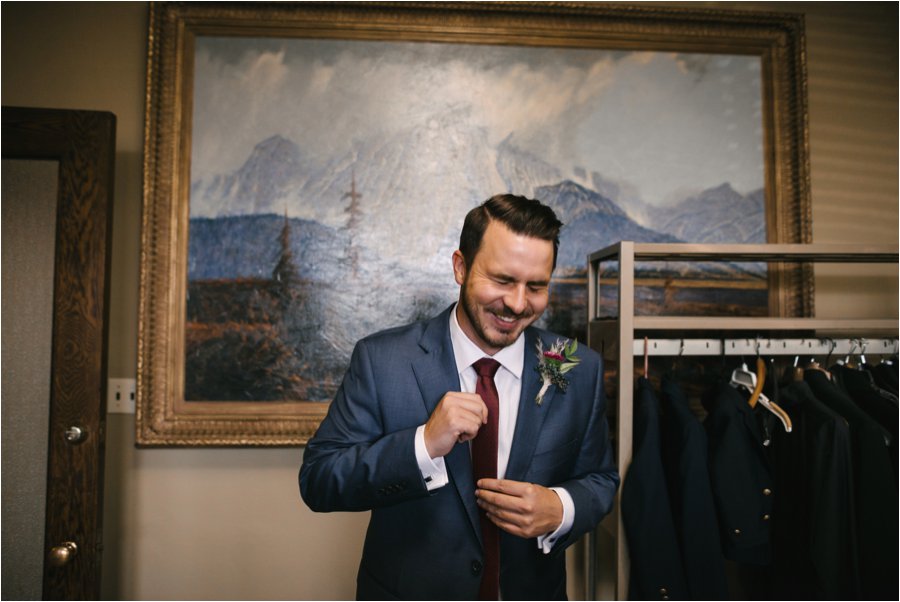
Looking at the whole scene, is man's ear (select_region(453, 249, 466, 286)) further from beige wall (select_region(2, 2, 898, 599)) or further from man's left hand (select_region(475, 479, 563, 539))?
beige wall (select_region(2, 2, 898, 599))

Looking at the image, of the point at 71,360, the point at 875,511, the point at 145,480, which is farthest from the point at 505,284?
the point at 145,480

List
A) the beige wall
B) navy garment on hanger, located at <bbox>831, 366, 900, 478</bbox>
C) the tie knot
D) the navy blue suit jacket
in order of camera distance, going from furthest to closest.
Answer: the beige wall, navy garment on hanger, located at <bbox>831, 366, 900, 478</bbox>, the tie knot, the navy blue suit jacket

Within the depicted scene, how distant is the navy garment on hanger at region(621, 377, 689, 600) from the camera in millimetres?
1785

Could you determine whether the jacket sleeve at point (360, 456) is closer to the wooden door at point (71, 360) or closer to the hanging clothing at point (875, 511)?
the wooden door at point (71, 360)

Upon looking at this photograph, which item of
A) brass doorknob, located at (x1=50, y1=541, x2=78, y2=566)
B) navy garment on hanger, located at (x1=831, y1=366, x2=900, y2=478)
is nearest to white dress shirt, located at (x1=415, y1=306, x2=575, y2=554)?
navy garment on hanger, located at (x1=831, y1=366, x2=900, y2=478)

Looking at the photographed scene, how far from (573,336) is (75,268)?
78.0 inches

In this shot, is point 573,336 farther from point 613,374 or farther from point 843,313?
point 843,313

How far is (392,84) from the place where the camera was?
2338 mm

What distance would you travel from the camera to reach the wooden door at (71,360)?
201 cm

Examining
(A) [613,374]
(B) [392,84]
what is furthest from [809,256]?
(B) [392,84]

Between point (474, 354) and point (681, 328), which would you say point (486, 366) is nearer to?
point (474, 354)

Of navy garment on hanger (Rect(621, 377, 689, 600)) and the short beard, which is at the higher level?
the short beard

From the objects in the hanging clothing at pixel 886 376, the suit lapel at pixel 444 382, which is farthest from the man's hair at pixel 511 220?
the hanging clothing at pixel 886 376

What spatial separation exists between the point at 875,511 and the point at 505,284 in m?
1.44
